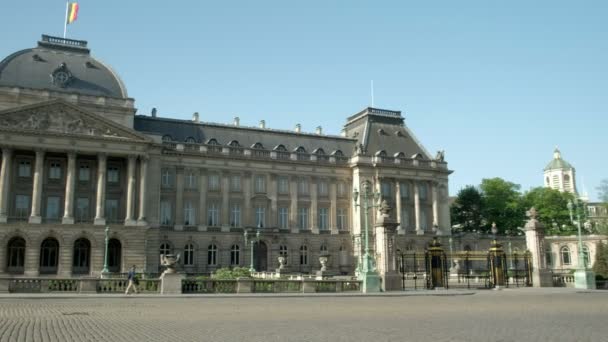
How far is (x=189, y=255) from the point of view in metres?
61.9

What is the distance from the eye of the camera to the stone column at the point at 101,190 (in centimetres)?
5546

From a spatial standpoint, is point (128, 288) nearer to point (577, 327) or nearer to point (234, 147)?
point (577, 327)

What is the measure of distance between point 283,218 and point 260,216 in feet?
Result: 10.1

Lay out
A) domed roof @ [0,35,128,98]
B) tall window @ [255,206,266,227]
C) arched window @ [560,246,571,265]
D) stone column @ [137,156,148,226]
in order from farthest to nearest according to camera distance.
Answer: arched window @ [560,246,571,265] < tall window @ [255,206,266,227] < stone column @ [137,156,148,226] < domed roof @ [0,35,128,98]

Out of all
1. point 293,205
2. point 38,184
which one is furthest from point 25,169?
point 293,205

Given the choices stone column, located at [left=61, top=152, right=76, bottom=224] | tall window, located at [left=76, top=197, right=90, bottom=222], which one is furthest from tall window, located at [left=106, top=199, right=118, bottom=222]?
stone column, located at [left=61, top=152, right=76, bottom=224]

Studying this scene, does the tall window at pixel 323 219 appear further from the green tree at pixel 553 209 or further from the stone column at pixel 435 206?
the green tree at pixel 553 209

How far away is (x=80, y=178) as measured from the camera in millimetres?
58375

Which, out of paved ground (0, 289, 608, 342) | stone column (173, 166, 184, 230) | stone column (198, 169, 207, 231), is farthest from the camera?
stone column (198, 169, 207, 231)

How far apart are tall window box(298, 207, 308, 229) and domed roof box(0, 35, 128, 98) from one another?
82.3 feet

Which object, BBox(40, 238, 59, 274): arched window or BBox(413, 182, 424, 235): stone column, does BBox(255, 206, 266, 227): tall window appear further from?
BBox(40, 238, 59, 274): arched window

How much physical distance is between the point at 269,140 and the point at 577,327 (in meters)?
57.3

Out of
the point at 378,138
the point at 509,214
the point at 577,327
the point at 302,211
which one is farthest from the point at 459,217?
the point at 577,327

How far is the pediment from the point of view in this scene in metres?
53.2
